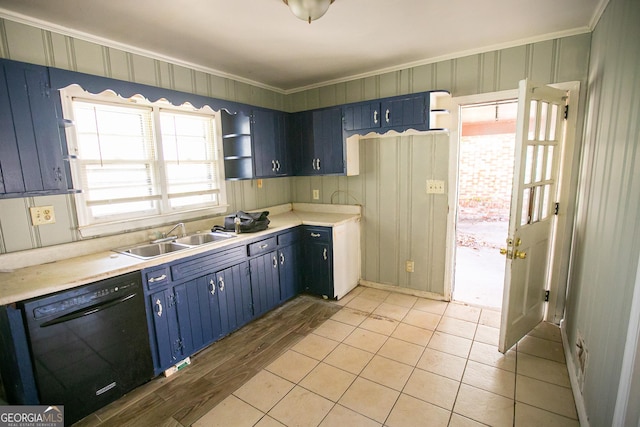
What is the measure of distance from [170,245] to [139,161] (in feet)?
2.46

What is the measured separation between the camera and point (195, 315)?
7.82ft

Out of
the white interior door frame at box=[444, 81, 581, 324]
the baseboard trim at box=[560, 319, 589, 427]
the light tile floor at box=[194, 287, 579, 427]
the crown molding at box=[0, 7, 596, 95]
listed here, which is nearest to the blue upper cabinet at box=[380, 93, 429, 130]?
the white interior door frame at box=[444, 81, 581, 324]

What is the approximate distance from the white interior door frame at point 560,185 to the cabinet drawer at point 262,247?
1.80 meters

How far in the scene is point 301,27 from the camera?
2.21 metres

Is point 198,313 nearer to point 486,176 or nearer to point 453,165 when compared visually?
point 453,165

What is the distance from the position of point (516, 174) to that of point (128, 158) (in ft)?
9.74

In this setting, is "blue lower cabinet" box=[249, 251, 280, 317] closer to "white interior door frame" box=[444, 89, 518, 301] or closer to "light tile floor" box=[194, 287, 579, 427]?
"light tile floor" box=[194, 287, 579, 427]

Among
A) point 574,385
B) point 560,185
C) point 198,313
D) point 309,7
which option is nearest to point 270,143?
point 309,7

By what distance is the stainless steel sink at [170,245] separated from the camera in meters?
2.42

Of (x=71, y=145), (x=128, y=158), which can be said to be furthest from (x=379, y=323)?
(x=71, y=145)

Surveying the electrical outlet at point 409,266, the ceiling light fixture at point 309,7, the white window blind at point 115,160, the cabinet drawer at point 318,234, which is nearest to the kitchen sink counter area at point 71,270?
the white window blind at point 115,160

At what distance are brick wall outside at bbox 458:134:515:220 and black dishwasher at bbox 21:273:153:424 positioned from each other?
23.6 feet

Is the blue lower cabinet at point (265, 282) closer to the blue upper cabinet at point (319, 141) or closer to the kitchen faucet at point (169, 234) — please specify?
the kitchen faucet at point (169, 234)

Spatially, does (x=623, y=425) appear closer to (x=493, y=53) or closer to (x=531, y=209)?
(x=531, y=209)
